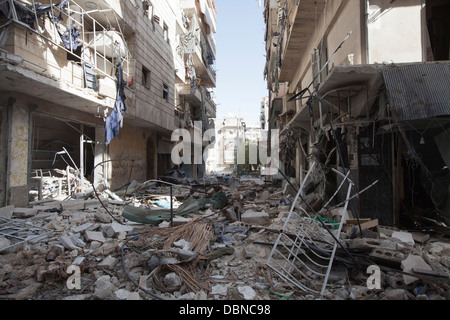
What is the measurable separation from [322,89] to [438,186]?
10.6 feet

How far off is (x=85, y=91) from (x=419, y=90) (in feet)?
31.3

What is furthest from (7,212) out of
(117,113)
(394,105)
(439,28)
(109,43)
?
(439,28)

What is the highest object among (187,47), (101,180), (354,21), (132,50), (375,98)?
(187,47)

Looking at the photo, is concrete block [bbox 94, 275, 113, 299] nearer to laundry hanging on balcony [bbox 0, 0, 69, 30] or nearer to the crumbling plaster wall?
laundry hanging on balcony [bbox 0, 0, 69, 30]

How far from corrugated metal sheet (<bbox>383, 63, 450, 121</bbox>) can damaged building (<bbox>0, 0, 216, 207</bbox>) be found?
5.98 m

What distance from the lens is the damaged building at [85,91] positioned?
7249mm

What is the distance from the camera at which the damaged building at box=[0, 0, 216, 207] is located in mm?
7249

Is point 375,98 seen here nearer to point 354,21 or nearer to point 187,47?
point 354,21

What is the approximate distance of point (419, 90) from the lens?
4.51m

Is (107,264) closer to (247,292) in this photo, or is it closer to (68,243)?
(68,243)

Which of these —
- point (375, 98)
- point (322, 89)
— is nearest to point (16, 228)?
point (322, 89)

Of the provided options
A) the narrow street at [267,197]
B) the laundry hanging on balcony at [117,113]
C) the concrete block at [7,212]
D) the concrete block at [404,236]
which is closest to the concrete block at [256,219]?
the narrow street at [267,197]
